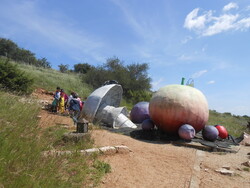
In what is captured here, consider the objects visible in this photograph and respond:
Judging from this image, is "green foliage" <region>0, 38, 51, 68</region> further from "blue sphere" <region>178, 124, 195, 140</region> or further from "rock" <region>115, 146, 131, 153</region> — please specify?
"rock" <region>115, 146, 131, 153</region>

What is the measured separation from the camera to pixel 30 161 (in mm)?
2818

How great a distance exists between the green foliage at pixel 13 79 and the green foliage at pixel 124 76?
10.7 m

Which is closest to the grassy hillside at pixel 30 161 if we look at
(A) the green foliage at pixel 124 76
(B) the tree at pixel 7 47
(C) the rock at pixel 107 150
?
(C) the rock at pixel 107 150

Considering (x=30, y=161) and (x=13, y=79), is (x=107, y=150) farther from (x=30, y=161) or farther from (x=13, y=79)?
(x=13, y=79)

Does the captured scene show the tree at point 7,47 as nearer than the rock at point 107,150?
No

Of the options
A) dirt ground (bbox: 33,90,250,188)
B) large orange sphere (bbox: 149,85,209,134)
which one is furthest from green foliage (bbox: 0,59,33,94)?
dirt ground (bbox: 33,90,250,188)

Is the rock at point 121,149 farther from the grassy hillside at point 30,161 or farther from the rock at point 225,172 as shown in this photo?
the rock at point 225,172

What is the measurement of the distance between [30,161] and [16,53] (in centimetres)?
4481

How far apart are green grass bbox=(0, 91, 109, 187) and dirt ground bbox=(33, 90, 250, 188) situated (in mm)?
343

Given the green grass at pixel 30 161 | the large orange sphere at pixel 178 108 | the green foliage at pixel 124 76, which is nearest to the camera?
the green grass at pixel 30 161

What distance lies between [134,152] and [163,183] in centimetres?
177

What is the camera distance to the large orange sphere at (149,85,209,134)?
25.9 feet

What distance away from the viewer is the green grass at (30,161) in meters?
2.43

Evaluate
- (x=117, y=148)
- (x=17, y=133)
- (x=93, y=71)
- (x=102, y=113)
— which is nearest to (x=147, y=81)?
(x=93, y=71)
